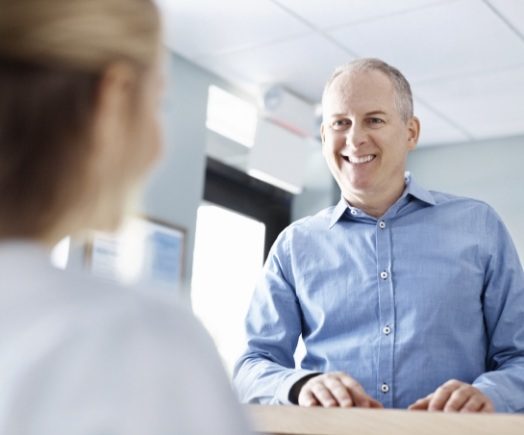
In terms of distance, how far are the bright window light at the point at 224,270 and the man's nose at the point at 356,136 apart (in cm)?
236

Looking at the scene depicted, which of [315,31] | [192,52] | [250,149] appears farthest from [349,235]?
[250,149]

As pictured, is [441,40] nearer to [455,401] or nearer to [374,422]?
[455,401]

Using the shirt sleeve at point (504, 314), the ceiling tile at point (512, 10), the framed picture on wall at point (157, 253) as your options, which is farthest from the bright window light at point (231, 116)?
the shirt sleeve at point (504, 314)

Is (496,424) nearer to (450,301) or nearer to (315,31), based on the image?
(450,301)

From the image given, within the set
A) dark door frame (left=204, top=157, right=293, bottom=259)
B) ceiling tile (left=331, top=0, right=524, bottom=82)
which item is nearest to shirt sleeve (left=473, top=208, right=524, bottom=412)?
ceiling tile (left=331, top=0, right=524, bottom=82)

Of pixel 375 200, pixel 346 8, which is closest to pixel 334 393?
pixel 375 200

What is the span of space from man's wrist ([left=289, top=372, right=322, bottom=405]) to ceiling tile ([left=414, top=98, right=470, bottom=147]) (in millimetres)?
2948

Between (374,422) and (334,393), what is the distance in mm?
191

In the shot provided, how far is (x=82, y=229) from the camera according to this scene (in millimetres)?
525

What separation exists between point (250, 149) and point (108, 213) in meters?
3.53

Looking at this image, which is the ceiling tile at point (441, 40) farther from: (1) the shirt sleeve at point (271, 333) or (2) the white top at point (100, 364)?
(2) the white top at point (100, 364)

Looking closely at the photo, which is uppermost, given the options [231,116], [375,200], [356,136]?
[231,116]

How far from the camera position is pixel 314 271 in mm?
1626

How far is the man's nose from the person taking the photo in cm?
170
